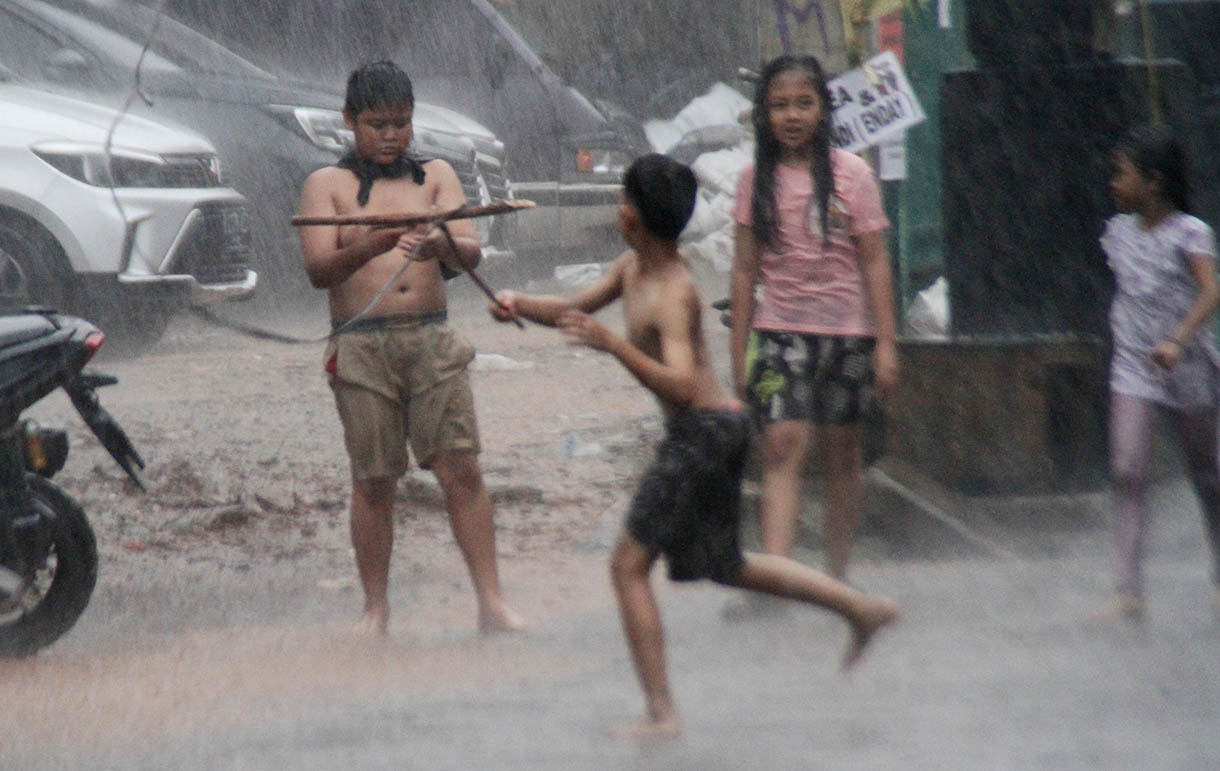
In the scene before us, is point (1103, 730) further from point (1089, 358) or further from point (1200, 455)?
point (1089, 358)

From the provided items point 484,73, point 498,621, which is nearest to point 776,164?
point 498,621

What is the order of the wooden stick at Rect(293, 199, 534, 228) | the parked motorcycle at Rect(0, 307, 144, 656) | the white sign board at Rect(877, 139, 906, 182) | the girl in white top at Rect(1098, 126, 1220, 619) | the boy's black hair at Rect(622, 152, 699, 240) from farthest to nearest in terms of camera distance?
the white sign board at Rect(877, 139, 906, 182) → the girl in white top at Rect(1098, 126, 1220, 619) → the parked motorcycle at Rect(0, 307, 144, 656) → the wooden stick at Rect(293, 199, 534, 228) → the boy's black hair at Rect(622, 152, 699, 240)

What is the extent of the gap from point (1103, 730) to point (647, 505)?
1139mm

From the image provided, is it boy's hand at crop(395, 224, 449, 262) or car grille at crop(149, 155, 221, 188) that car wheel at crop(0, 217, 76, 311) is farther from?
boy's hand at crop(395, 224, 449, 262)

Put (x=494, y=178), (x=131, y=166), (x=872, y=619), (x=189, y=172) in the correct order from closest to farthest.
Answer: (x=872, y=619) < (x=131, y=166) < (x=189, y=172) < (x=494, y=178)

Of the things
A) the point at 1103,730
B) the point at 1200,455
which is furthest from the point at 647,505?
the point at 1200,455

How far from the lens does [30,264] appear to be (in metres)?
9.55

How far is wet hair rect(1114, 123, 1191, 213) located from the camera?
505 cm

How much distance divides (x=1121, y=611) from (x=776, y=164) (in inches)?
63.0

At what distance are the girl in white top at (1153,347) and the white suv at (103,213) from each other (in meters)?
5.88

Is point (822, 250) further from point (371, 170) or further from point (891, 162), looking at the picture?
point (891, 162)

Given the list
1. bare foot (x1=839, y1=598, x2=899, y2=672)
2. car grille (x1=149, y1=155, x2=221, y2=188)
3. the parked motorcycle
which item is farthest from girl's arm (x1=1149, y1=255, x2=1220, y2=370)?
car grille (x1=149, y1=155, x2=221, y2=188)

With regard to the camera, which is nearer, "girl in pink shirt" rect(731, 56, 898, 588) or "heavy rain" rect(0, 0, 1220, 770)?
"heavy rain" rect(0, 0, 1220, 770)

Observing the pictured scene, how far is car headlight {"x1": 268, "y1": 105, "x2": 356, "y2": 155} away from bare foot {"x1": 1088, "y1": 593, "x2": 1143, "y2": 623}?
297 inches
